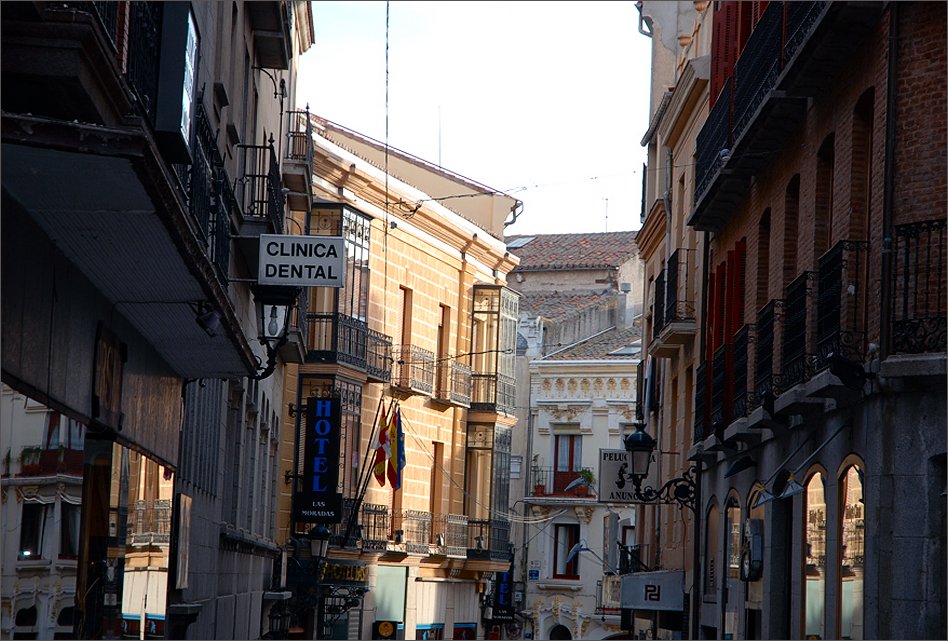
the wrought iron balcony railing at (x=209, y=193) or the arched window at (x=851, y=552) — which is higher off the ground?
the wrought iron balcony railing at (x=209, y=193)

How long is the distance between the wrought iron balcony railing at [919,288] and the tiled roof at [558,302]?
52.5 m

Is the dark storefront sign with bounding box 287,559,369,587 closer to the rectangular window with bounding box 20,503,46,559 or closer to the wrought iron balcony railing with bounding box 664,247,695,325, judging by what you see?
the wrought iron balcony railing with bounding box 664,247,695,325

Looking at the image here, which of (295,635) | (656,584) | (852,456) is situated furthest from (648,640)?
(852,456)

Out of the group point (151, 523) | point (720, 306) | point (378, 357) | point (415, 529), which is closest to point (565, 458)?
point (415, 529)

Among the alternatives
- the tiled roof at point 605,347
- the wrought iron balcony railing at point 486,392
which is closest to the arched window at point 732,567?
the wrought iron balcony railing at point 486,392

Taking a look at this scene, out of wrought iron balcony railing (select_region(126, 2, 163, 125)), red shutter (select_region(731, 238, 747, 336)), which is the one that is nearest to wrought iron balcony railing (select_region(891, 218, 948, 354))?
wrought iron balcony railing (select_region(126, 2, 163, 125))

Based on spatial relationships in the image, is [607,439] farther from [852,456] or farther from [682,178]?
[852,456]

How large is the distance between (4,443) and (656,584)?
782 inches

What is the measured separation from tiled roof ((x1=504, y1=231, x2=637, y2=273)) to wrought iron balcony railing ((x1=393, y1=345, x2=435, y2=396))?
24728mm

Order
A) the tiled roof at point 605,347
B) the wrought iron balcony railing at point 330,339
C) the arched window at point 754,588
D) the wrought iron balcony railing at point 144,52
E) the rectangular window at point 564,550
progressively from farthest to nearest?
the rectangular window at point 564,550, the tiled roof at point 605,347, the wrought iron balcony railing at point 330,339, the arched window at point 754,588, the wrought iron balcony railing at point 144,52

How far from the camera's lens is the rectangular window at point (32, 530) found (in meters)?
9.02

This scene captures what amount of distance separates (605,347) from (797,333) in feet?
151

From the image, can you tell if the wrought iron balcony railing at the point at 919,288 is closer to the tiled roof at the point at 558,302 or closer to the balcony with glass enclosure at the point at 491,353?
the balcony with glass enclosure at the point at 491,353

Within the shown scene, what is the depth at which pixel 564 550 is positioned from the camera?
6147cm
